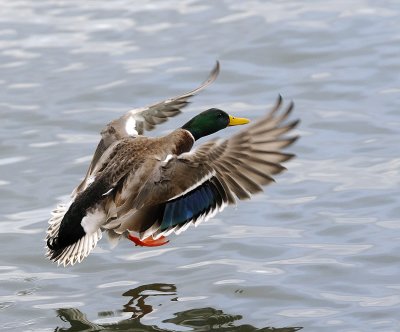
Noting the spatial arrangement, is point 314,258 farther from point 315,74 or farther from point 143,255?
point 315,74

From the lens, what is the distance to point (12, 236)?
8781mm

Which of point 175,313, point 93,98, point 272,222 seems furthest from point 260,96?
point 175,313

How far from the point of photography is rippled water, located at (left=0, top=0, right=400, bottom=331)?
24.8ft

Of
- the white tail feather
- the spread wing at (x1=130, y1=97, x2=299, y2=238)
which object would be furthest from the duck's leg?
the spread wing at (x1=130, y1=97, x2=299, y2=238)

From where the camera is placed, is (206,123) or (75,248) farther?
(206,123)

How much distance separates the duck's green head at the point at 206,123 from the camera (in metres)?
8.45

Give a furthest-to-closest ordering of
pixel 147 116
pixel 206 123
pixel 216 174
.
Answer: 1. pixel 147 116
2. pixel 206 123
3. pixel 216 174

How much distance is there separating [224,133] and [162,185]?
10.1ft

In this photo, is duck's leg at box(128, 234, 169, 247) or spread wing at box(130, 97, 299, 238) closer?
spread wing at box(130, 97, 299, 238)

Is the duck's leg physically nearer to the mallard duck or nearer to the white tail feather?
the mallard duck

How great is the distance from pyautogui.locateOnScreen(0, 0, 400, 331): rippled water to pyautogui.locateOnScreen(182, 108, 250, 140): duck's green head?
737 millimetres

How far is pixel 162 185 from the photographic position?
7.39 metres

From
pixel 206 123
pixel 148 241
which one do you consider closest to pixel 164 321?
pixel 148 241

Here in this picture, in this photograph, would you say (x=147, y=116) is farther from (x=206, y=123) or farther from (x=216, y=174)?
(x=216, y=174)
